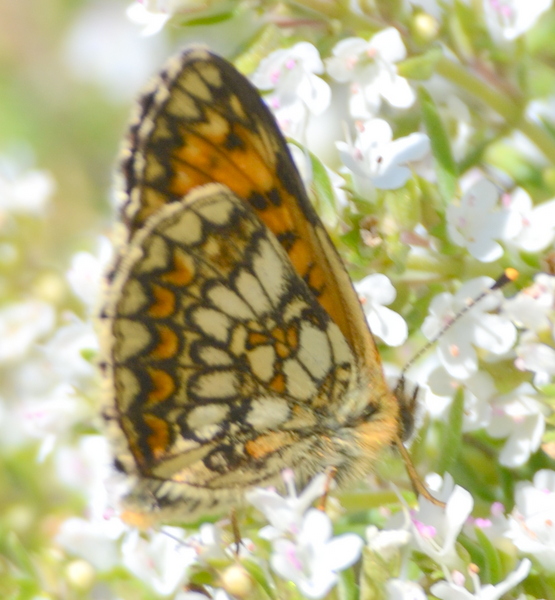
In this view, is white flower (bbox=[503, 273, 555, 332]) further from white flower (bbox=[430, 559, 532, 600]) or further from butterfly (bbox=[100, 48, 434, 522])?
white flower (bbox=[430, 559, 532, 600])

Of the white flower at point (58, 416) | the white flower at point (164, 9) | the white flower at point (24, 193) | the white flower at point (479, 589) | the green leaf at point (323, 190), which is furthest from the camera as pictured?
the white flower at point (24, 193)

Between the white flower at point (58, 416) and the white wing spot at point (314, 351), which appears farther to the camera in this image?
the white flower at point (58, 416)

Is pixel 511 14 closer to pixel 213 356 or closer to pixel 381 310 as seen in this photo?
pixel 381 310

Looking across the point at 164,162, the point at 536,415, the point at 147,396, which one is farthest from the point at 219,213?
the point at 536,415

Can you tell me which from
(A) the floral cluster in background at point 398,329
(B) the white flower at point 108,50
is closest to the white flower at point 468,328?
(A) the floral cluster in background at point 398,329

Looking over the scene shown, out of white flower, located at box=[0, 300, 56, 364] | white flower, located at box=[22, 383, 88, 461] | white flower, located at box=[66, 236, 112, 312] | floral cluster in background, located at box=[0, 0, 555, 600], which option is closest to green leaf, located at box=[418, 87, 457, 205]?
floral cluster in background, located at box=[0, 0, 555, 600]

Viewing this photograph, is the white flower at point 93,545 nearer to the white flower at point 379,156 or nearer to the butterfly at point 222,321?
the butterfly at point 222,321

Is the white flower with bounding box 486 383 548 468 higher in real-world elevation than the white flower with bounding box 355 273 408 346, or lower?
lower

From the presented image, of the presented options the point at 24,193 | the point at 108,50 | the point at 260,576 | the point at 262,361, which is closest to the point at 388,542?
the point at 260,576
